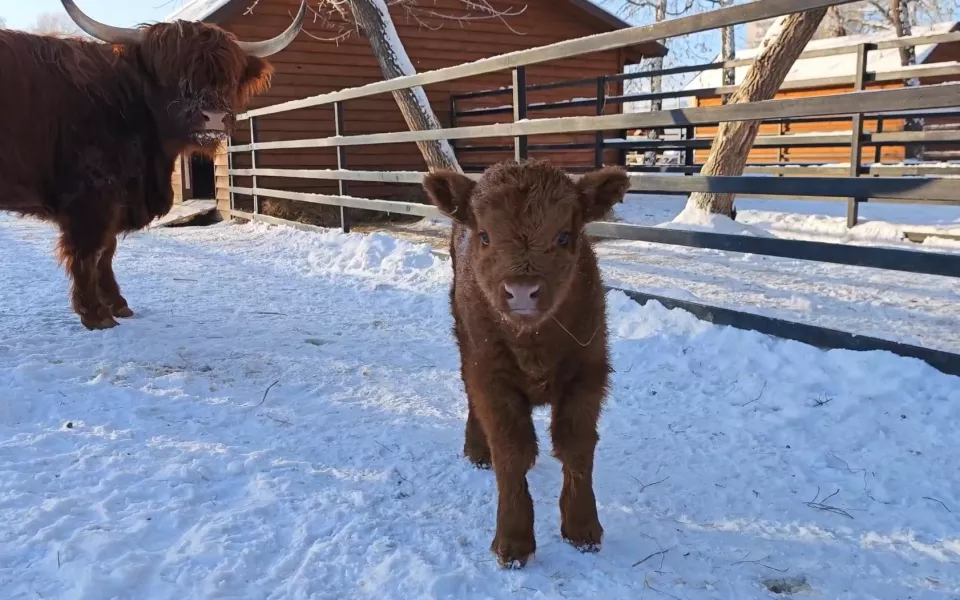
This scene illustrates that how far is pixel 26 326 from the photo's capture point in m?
4.99

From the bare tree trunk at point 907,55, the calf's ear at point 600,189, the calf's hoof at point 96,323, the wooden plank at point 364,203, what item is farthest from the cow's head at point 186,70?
the bare tree trunk at point 907,55

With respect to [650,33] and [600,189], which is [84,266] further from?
[650,33]

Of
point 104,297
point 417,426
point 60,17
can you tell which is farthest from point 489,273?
point 60,17

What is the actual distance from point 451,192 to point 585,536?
1.38m

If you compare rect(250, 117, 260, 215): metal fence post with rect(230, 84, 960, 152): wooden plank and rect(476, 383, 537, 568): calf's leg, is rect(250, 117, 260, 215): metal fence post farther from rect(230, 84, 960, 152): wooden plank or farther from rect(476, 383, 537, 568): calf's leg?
rect(476, 383, 537, 568): calf's leg

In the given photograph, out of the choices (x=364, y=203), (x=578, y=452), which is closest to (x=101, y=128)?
(x=364, y=203)

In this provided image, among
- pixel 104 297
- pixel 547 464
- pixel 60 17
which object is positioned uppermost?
pixel 60 17

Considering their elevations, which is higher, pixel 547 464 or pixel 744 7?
pixel 744 7

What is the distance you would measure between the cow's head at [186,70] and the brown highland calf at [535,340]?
12.1 feet

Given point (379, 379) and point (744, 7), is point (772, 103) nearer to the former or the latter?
point (744, 7)

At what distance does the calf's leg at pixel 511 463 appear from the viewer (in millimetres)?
2307

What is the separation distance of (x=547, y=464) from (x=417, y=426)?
28.4 inches

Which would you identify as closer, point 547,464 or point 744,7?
point 547,464

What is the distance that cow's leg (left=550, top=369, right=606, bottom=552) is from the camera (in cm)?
241
